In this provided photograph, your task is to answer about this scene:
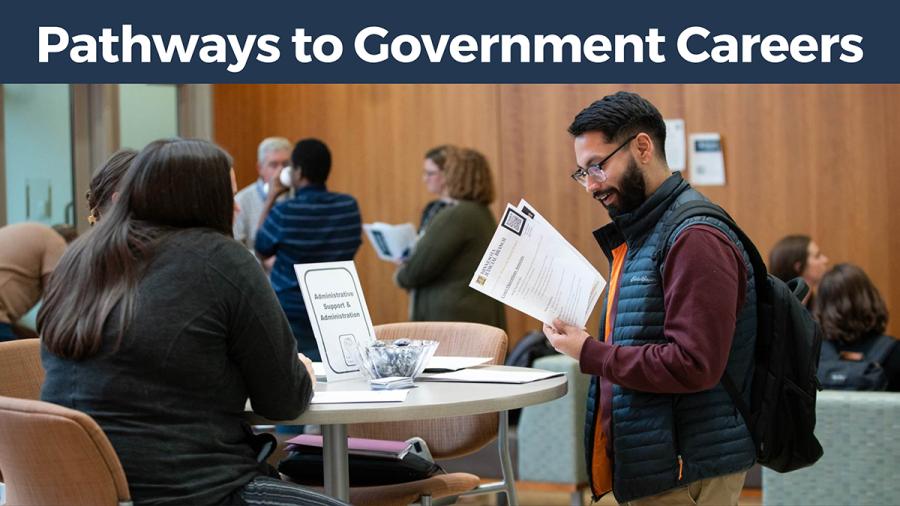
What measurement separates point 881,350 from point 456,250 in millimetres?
2002

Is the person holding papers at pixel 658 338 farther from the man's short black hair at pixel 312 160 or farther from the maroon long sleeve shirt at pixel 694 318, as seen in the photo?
the man's short black hair at pixel 312 160

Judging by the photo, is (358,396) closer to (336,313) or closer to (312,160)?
(336,313)

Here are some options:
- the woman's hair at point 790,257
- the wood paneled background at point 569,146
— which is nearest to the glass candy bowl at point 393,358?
the woman's hair at point 790,257

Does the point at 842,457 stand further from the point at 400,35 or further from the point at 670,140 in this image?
the point at 400,35

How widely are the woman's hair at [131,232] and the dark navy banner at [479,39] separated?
165 inches

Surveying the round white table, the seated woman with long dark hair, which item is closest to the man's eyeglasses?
the round white table

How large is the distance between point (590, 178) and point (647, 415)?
53 centimetres

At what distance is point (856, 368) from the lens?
4.34 m

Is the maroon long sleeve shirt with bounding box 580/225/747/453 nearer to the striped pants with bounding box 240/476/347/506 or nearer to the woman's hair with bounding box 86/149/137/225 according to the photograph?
the striped pants with bounding box 240/476/347/506

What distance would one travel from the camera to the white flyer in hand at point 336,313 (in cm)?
286

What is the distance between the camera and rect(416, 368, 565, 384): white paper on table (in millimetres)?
2779

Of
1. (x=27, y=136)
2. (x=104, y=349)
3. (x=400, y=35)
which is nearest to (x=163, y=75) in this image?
(x=27, y=136)

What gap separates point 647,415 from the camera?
8.05 ft

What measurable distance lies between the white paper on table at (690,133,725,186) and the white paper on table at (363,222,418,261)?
1.70 meters
